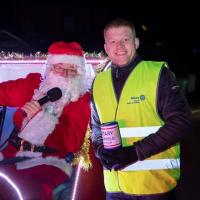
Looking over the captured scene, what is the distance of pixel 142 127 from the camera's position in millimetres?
3463

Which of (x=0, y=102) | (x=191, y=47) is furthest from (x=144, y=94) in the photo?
(x=191, y=47)

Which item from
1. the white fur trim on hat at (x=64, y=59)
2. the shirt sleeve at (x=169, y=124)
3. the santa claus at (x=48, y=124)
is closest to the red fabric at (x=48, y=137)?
the santa claus at (x=48, y=124)

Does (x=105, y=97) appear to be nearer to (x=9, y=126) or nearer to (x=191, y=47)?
(x=9, y=126)

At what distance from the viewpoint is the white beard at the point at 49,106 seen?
413cm

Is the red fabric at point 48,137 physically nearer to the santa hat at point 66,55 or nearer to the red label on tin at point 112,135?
the santa hat at point 66,55

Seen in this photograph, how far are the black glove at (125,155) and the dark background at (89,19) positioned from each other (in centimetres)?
2090

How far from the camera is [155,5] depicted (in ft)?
137

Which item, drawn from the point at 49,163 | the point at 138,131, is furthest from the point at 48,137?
the point at 138,131

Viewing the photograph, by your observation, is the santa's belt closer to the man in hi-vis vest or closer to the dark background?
the man in hi-vis vest

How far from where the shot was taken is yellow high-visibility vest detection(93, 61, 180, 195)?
3.45 meters

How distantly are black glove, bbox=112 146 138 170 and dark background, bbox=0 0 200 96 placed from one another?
2090 centimetres

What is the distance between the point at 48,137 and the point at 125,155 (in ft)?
3.36

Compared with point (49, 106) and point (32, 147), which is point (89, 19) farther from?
point (32, 147)

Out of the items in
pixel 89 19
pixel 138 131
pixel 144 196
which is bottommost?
pixel 144 196
